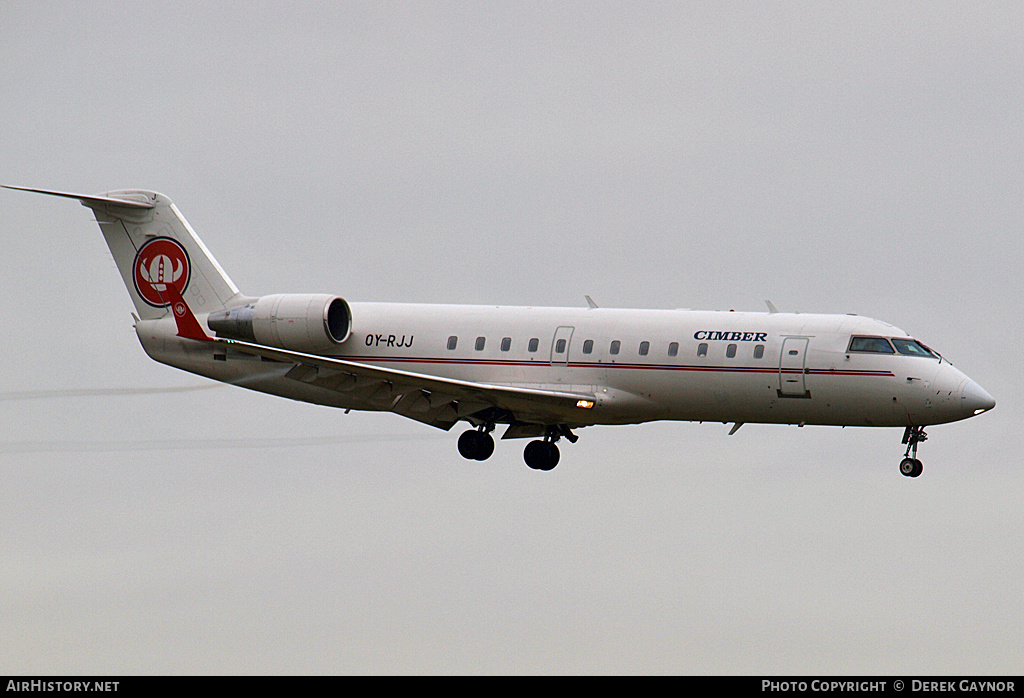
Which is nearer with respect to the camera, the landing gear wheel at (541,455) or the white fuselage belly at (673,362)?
the white fuselage belly at (673,362)

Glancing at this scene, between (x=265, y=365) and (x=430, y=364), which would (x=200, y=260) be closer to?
(x=265, y=365)

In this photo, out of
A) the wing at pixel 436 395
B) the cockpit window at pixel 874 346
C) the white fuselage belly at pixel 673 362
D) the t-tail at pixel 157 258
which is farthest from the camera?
the t-tail at pixel 157 258

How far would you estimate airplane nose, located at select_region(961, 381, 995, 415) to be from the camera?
36906 millimetres

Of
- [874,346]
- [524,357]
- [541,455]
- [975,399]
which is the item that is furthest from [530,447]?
[975,399]

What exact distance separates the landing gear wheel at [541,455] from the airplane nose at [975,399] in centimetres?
1050

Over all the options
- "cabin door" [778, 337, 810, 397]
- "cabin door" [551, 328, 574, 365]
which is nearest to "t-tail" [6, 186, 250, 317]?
"cabin door" [551, 328, 574, 365]

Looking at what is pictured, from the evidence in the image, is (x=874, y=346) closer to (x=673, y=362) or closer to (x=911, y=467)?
(x=911, y=467)

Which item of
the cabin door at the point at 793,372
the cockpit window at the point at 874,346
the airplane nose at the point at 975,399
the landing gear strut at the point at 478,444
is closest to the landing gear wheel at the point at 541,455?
the landing gear strut at the point at 478,444

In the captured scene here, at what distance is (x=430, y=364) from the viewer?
41.1 m

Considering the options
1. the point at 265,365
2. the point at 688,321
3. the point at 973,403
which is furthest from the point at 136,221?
the point at 973,403

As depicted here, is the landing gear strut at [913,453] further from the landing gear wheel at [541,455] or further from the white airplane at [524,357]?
the landing gear wheel at [541,455]

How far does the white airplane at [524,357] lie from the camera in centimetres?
3741

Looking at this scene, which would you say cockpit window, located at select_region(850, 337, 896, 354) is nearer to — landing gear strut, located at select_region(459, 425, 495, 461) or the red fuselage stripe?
the red fuselage stripe

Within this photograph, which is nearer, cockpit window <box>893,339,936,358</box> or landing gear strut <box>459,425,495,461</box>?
cockpit window <box>893,339,936,358</box>
